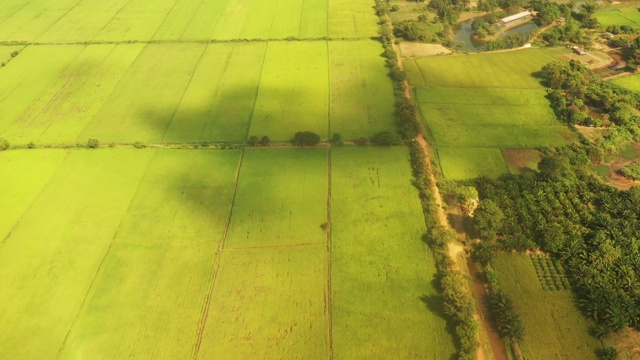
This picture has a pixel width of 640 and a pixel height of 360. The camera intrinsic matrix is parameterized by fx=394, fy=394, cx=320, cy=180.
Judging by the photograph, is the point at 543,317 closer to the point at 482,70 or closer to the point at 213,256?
the point at 213,256

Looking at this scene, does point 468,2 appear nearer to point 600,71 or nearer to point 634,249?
point 600,71

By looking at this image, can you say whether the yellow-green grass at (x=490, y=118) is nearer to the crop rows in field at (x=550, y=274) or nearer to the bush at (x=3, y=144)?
the crop rows in field at (x=550, y=274)

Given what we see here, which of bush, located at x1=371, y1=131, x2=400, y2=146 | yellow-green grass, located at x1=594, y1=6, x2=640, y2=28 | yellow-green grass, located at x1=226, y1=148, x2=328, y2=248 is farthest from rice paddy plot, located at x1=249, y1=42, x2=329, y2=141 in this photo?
yellow-green grass, located at x1=594, y1=6, x2=640, y2=28

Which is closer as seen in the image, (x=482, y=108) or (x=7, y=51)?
(x=482, y=108)

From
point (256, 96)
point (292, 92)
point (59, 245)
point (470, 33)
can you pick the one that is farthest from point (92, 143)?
point (470, 33)

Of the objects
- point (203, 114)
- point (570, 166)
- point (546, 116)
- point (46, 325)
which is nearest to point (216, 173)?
point (203, 114)

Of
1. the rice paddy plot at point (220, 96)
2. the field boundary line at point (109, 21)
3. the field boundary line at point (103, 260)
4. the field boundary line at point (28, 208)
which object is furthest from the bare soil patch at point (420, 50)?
the field boundary line at point (109, 21)

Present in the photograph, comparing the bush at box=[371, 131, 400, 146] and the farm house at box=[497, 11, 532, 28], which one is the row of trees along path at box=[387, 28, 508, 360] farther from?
the farm house at box=[497, 11, 532, 28]
